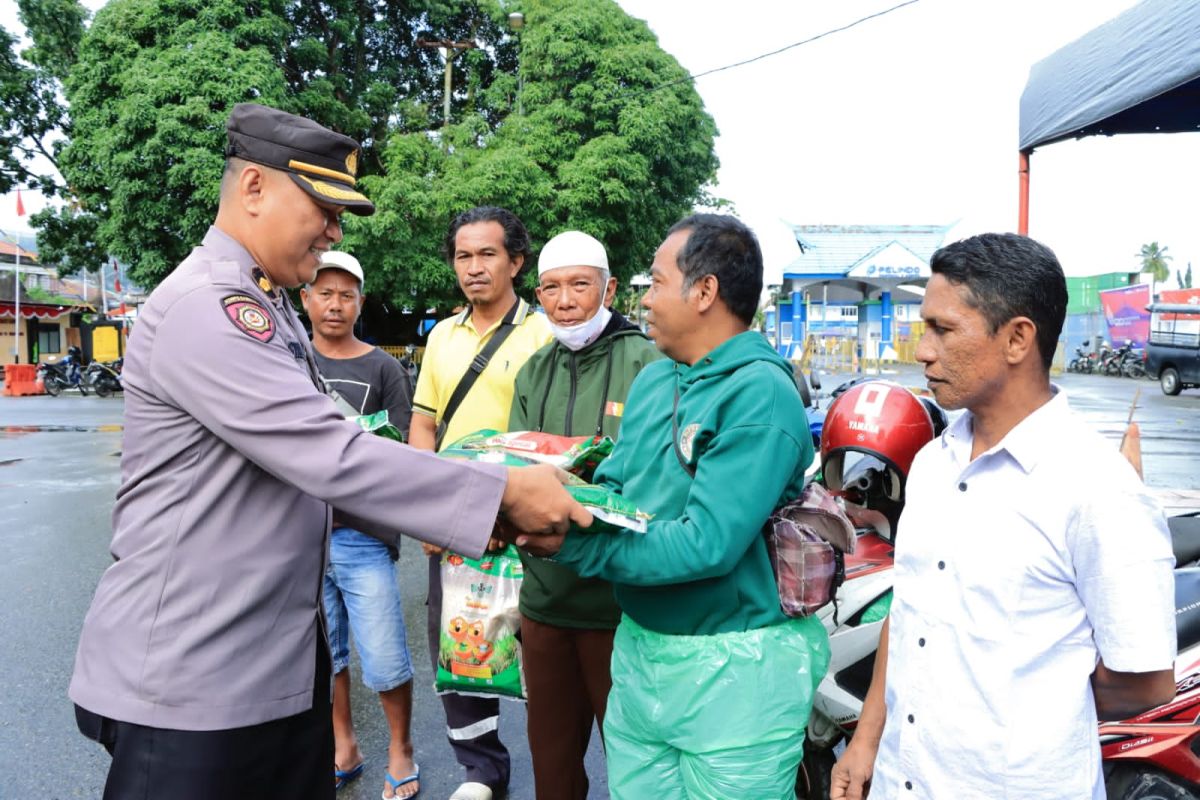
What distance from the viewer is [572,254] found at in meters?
2.90

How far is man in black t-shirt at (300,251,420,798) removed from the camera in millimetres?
3180

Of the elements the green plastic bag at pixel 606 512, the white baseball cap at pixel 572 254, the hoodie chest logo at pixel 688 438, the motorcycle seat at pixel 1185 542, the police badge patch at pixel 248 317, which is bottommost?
the motorcycle seat at pixel 1185 542

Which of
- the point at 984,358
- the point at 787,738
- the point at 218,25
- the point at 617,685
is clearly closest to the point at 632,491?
the point at 617,685

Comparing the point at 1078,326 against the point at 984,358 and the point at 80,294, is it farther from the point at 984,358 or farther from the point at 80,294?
the point at 80,294

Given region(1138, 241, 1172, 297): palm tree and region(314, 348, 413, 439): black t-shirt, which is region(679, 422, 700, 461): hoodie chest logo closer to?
region(314, 348, 413, 439): black t-shirt

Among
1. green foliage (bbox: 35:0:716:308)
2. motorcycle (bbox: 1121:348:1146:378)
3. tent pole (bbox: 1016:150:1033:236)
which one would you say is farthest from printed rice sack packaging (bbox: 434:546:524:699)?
motorcycle (bbox: 1121:348:1146:378)

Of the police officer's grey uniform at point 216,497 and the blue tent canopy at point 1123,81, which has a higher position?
the blue tent canopy at point 1123,81

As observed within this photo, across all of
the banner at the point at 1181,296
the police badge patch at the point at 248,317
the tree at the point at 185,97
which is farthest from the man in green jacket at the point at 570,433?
the banner at the point at 1181,296

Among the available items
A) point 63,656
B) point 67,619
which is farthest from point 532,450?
point 67,619

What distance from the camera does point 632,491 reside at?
1960 mm

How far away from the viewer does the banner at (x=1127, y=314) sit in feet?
102

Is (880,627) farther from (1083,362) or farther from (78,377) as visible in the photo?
(1083,362)

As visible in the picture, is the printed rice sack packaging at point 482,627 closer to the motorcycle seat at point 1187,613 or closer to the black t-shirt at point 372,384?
the black t-shirt at point 372,384

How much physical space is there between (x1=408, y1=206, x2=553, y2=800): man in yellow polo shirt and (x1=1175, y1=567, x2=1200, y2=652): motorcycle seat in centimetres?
218
